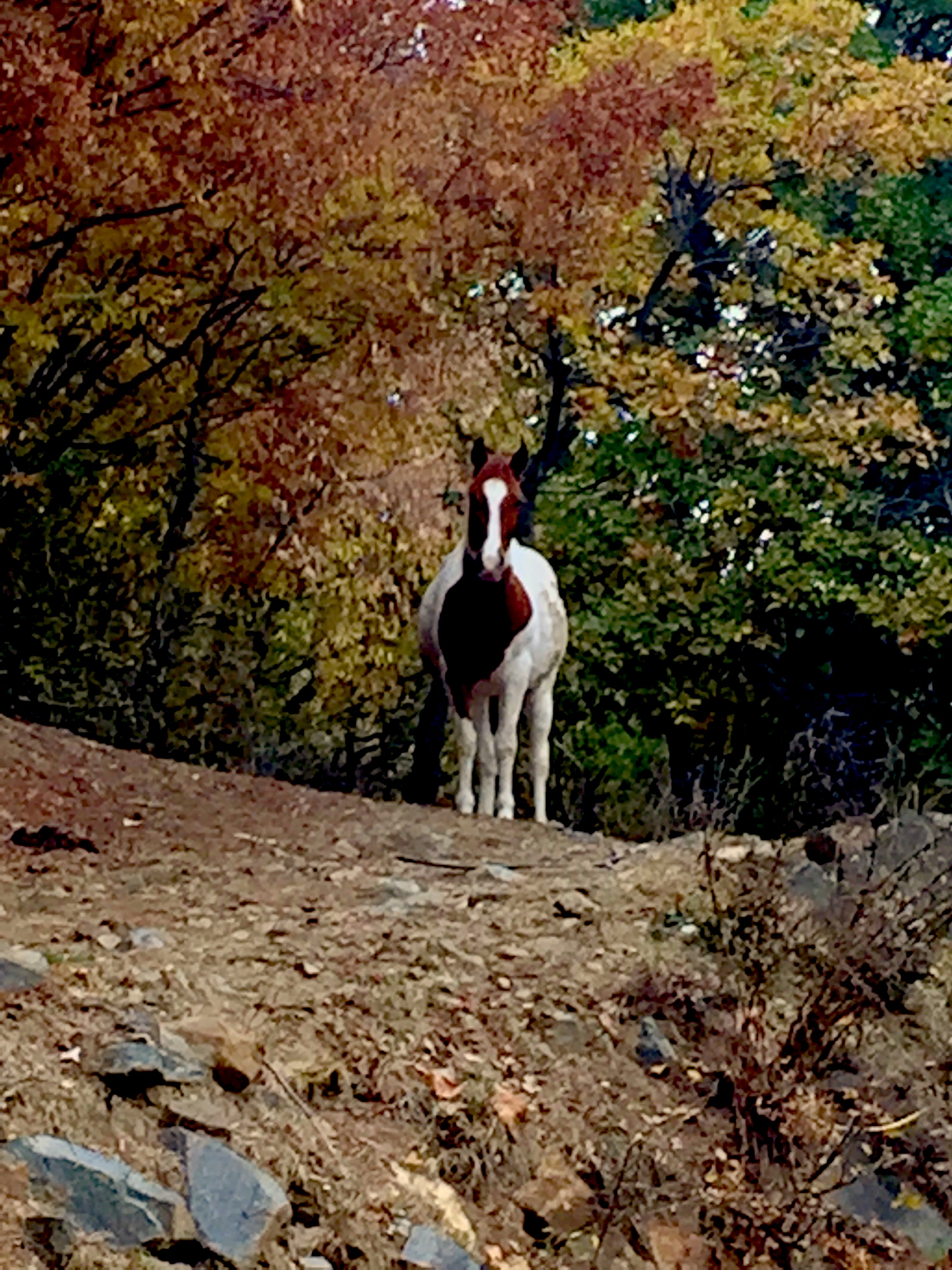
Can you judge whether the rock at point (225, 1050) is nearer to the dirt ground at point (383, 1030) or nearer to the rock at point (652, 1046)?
the dirt ground at point (383, 1030)

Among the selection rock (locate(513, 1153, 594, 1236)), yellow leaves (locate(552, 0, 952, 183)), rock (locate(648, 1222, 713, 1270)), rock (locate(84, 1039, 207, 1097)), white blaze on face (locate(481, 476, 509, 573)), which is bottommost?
rock (locate(648, 1222, 713, 1270))

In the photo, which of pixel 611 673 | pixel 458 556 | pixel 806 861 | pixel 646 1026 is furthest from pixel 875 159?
pixel 646 1026

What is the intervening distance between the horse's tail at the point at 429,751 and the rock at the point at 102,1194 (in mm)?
10087

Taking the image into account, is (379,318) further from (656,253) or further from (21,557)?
(656,253)

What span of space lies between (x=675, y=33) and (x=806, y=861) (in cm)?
879

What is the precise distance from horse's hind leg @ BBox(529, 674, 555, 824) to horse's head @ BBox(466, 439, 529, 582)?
5.82ft

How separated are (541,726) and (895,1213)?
6.59 meters

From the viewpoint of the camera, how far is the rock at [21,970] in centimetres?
509

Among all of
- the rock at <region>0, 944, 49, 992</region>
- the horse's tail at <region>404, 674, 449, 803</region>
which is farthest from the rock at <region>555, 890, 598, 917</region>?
the horse's tail at <region>404, 674, 449, 803</region>

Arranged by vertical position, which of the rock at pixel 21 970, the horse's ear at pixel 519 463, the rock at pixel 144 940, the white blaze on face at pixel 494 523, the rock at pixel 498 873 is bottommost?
the rock at pixel 21 970

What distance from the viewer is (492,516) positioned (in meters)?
10.2

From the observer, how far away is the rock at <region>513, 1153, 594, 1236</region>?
16.4ft

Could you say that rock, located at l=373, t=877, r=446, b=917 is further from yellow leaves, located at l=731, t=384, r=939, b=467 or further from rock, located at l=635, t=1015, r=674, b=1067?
yellow leaves, located at l=731, t=384, r=939, b=467

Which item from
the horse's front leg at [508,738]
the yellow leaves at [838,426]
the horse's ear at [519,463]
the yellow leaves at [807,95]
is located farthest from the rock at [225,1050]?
the yellow leaves at [807,95]
